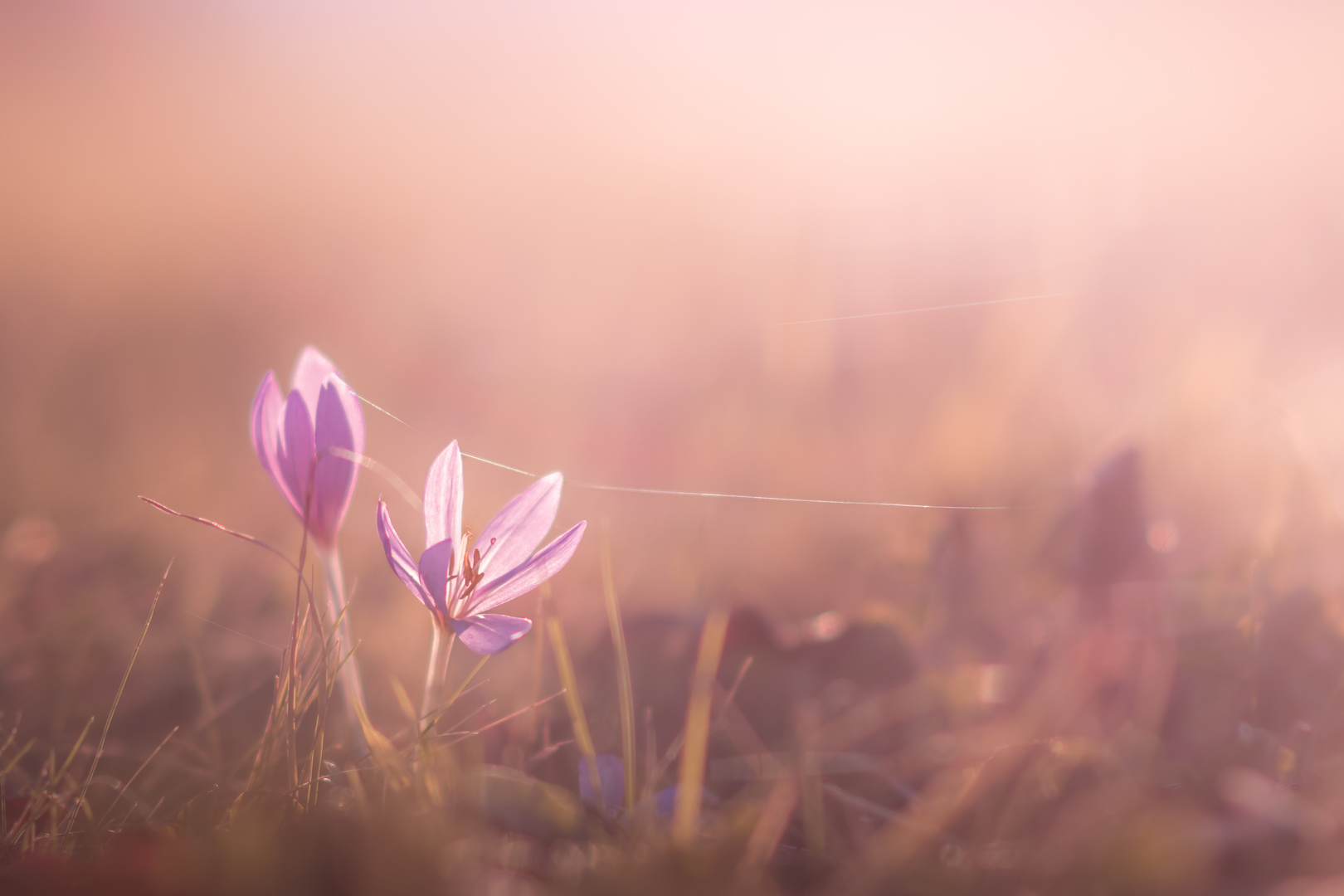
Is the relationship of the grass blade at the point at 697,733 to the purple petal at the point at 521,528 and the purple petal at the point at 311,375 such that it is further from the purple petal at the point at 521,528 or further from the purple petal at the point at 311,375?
the purple petal at the point at 311,375

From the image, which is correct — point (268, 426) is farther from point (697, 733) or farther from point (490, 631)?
point (697, 733)

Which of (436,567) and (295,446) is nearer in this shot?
(436,567)

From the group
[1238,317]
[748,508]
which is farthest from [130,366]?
[1238,317]

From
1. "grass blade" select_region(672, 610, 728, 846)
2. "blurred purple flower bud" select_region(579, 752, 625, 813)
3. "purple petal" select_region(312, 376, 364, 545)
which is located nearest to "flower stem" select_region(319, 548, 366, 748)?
"purple petal" select_region(312, 376, 364, 545)

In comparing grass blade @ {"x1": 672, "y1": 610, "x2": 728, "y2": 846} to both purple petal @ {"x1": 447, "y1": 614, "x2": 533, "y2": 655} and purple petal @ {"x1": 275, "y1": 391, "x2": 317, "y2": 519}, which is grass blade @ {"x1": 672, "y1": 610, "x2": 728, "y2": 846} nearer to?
purple petal @ {"x1": 447, "y1": 614, "x2": 533, "y2": 655}

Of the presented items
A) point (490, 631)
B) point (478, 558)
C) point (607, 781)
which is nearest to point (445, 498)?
point (478, 558)

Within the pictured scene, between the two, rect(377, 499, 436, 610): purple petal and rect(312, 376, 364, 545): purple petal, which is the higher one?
rect(312, 376, 364, 545): purple petal

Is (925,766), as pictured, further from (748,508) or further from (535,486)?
(748,508)
